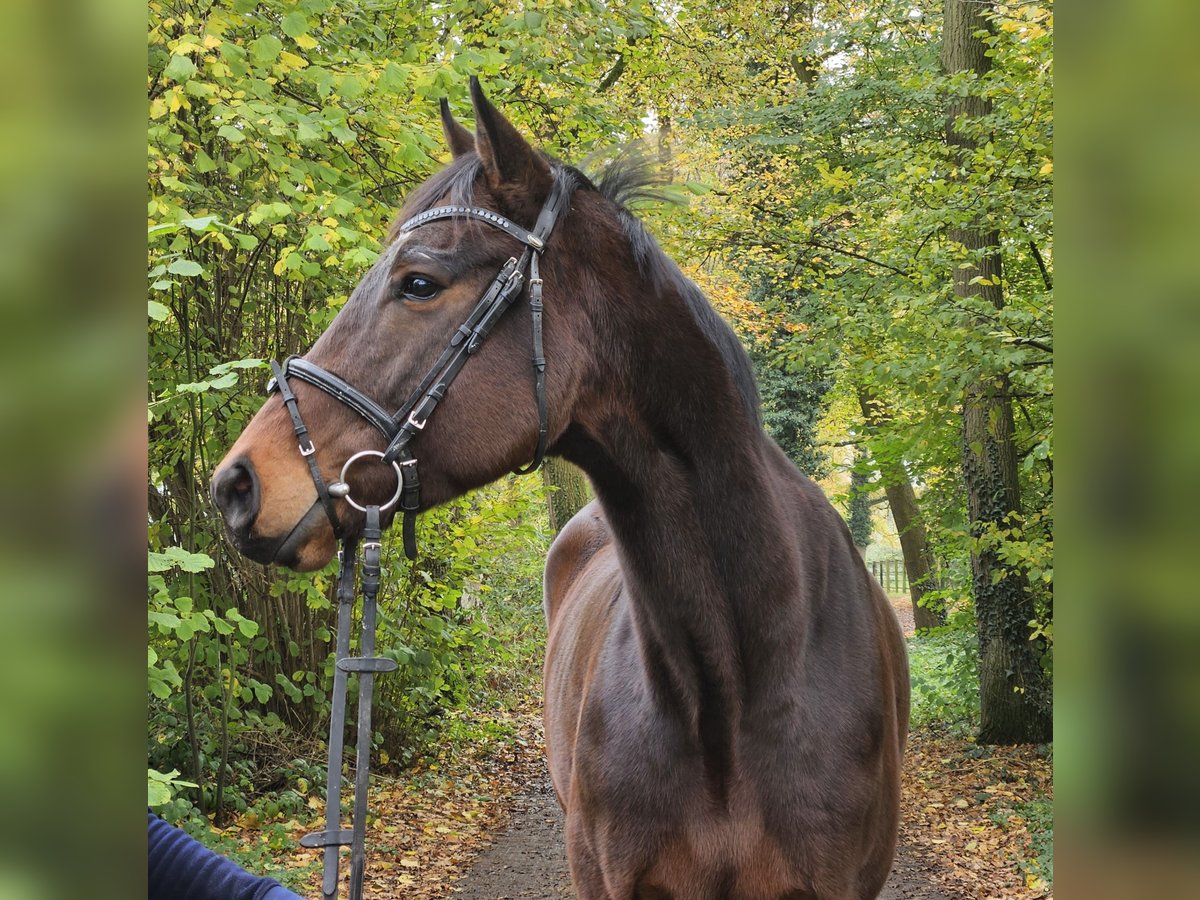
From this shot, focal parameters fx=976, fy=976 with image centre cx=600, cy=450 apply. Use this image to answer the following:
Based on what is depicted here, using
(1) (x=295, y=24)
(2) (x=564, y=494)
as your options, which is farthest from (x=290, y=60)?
(2) (x=564, y=494)

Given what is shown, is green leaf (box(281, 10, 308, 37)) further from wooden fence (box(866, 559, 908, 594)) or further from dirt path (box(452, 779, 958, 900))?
wooden fence (box(866, 559, 908, 594))

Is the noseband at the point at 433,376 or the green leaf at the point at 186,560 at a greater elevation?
the noseband at the point at 433,376

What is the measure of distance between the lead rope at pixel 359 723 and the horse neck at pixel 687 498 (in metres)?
0.61

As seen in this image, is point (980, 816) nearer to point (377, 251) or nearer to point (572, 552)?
point (572, 552)

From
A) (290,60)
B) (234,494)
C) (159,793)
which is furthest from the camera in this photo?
(290,60)

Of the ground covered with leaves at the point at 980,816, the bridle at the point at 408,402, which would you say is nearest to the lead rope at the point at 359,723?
the bridle at the point at 408,402

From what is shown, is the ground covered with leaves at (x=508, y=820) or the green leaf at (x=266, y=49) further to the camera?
the ground covered with leaves at (x=508, y=820)

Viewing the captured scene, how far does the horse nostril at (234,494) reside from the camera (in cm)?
184

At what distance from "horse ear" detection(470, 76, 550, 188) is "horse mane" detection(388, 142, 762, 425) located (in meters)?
0.04

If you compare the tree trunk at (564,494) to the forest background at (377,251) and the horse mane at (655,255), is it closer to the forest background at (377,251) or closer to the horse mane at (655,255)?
the forest background at (377,251)

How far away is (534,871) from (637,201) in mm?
4933

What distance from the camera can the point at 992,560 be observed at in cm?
855
